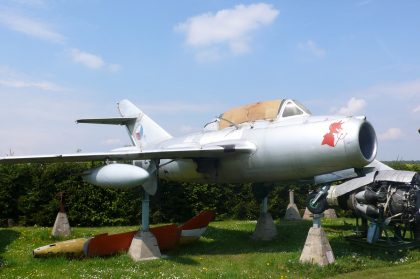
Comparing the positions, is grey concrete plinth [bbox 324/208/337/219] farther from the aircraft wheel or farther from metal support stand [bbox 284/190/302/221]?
the aircraft wheel

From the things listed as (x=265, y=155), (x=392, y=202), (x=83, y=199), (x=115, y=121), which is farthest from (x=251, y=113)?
(x=83, y=199)

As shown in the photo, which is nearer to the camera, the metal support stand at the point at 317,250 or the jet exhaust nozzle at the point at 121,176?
the metal support stand at the point at 317,250

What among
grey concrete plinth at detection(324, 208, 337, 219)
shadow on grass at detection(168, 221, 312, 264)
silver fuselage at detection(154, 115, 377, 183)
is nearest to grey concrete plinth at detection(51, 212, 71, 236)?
shadow on grass at detection(168, 221, 312, 264)

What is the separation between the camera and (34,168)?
18062 mm

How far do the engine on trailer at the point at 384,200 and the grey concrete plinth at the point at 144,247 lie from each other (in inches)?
168

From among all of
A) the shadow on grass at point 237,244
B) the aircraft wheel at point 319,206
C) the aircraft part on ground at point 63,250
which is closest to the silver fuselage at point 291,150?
the aircraft wheel at point 319,206

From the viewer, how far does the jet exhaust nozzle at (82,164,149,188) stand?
10.0 m

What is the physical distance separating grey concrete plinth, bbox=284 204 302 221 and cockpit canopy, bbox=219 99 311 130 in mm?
8518

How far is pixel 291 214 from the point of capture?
769 inches

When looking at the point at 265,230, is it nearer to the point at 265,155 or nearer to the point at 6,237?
the point at 265,155

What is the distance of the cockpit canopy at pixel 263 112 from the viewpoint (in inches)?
436

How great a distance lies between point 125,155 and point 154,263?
2832 mm

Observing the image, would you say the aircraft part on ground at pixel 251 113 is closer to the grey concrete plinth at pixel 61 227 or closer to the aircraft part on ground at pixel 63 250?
the aircraft part on ground at pixel 63 250

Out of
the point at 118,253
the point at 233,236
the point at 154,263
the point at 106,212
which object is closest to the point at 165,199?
the point at 106,212
